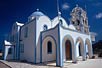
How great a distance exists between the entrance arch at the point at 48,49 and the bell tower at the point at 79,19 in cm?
1120

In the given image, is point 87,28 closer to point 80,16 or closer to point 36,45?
point 80,16

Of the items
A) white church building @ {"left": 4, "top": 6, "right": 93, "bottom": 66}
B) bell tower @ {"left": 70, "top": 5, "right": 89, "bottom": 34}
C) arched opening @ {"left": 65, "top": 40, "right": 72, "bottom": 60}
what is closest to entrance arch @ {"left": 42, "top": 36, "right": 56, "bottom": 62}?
white church building @ {"left": 4, "top": 6, "right": 93, "bottom": 66}

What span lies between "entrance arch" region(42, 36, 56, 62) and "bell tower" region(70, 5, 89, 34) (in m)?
11.2

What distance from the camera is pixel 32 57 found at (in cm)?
1805

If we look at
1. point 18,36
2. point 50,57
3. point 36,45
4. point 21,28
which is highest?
point 21,28

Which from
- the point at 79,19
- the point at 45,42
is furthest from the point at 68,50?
the point at 79,19

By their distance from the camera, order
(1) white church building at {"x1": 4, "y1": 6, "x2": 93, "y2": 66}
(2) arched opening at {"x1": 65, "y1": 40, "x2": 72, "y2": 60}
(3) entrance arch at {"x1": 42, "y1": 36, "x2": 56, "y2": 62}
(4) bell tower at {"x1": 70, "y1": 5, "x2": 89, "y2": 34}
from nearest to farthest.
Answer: (1) white church building at {"x1": 4, "y1": 6, "x2": 93, "y2": 66}
(3) entrance arch at {"x1": 42, "y1": 36, "x2": 56, "y2": 62}
(2) arched opening at {"x1": 65, "y1": 40, "x2": 72, "y2": 60}
(4) bell tower at {"x1": 70, "y1": 5, "x2": 89, "y2": 34}

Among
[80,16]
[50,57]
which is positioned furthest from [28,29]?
[80,16]

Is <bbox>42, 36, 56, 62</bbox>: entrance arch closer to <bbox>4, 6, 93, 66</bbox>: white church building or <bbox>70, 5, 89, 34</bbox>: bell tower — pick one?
<bbox>4, 6, 93, 66</bbox>: white church building

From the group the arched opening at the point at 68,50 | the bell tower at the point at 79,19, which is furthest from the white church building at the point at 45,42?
the bell tower at the point at 79,19

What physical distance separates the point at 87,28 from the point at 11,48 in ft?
58.9

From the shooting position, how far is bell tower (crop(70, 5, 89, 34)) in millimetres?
28469

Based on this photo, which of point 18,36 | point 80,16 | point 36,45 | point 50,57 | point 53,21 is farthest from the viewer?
point 80,16

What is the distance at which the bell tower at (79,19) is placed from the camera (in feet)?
93.4
